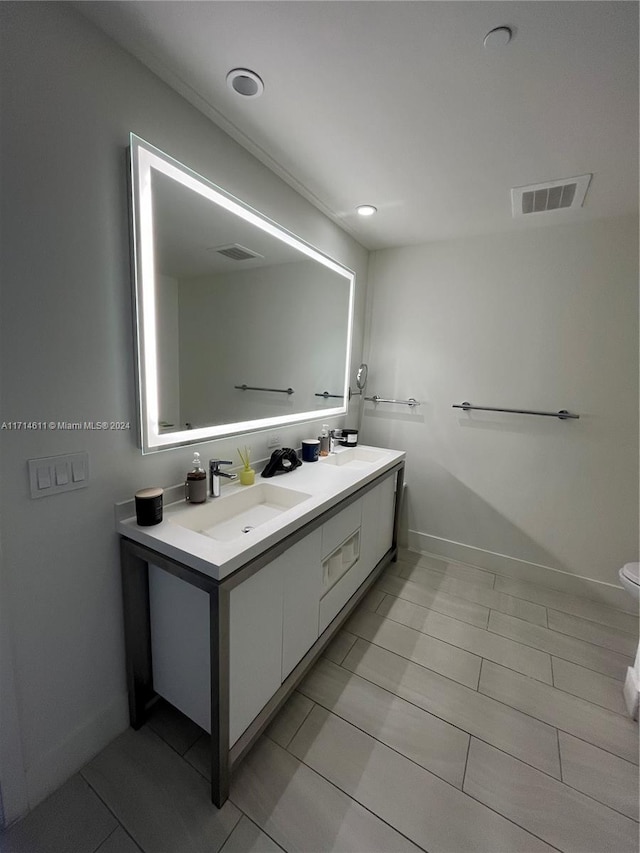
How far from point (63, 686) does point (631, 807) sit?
1900 millimetres

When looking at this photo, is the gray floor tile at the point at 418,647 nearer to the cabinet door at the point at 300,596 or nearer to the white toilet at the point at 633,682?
the cabinet door at the point at 300,596

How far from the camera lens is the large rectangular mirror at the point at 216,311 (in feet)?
3.97

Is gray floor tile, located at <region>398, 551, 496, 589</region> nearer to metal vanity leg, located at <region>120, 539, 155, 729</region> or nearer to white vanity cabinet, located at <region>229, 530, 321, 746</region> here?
white vanity cabinet, located at <region>229, 530, 321, 746</region>

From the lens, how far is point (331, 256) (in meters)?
2.23

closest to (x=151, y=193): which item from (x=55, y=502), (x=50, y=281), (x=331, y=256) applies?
(x=50, y=281)

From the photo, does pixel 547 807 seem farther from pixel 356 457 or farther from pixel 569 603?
pixel 356 457

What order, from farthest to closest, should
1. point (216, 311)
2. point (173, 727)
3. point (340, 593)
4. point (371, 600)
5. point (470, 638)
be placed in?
point (371, 600), point (470, 638), point (340, 593), point (216, 311), point (173, 727)

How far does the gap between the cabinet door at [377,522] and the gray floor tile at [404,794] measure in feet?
2.67

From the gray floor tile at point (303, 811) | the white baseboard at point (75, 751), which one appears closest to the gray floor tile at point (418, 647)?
the gray floor tile at point (303, 811)

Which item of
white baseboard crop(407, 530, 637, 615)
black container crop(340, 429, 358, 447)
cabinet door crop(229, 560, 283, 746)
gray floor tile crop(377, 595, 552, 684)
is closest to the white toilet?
gray floor tile crop(377, 595, 552, 684)

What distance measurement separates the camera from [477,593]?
2.22 m

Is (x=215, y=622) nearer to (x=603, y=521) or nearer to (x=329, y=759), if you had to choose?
(x=329, y=759)

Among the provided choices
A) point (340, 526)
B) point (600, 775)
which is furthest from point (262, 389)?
point (600, 775)

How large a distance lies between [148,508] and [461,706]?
1.53 metres
